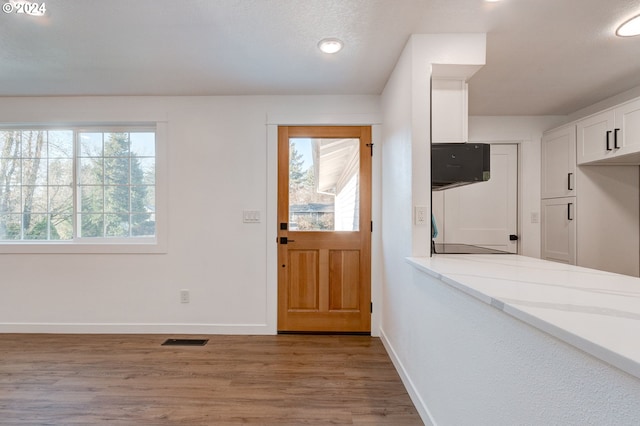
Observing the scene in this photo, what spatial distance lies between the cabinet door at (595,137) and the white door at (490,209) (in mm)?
608

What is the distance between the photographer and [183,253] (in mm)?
2910

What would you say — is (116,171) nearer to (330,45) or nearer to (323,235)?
(323,235)

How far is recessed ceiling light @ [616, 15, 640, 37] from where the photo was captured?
5.69ft

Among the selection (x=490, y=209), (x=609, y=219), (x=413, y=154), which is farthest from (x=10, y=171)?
(x=609, y=219)

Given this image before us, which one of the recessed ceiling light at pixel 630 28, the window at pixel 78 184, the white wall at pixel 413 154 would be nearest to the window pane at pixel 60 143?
the window at pixel 78 184

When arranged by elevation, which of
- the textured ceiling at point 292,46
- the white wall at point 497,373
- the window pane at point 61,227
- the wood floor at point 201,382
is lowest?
the wood floor at point 201,382

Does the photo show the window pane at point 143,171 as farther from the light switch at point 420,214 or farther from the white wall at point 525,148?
the white wall at point 525,148

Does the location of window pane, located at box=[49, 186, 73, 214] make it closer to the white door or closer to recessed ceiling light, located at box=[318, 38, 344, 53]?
recessed ceiling light, located at box=[318, 38, 344, 53]

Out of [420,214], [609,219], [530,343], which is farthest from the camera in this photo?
[609,219]

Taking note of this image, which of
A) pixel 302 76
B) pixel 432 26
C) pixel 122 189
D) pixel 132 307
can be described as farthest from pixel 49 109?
pixel 432 26

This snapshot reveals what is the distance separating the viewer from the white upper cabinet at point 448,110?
6.51 feet

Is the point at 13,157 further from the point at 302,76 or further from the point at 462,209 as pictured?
the point at 462,209

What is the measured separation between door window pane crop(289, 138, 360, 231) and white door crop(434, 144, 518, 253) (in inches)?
45.2

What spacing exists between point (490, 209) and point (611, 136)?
1.17 metres
